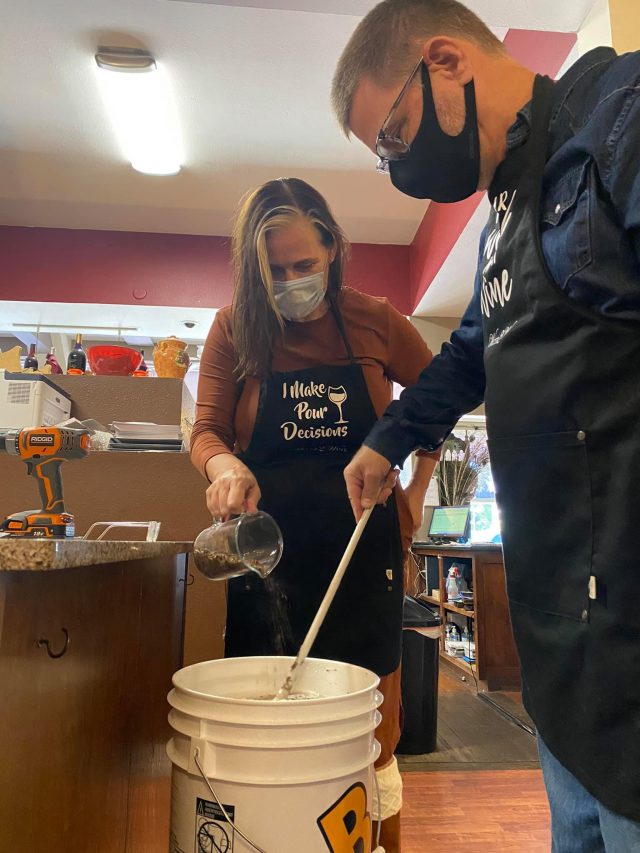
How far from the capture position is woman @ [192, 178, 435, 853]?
3.43 ft

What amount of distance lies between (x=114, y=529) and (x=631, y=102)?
1780 millimetres

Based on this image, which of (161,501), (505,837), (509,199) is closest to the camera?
(509,199)

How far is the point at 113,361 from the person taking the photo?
7.55ft

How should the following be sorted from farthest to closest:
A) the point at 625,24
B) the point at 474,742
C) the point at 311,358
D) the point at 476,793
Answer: the point at 474,742
the point at 476,793
the point at 625,24
the point at 311,358

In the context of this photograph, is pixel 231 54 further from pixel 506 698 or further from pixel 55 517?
pixel 506 698

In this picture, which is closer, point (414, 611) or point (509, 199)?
point (509, 199)

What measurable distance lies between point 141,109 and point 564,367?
2523 millimetres

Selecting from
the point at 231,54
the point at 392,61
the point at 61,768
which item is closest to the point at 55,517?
the point at 61,768

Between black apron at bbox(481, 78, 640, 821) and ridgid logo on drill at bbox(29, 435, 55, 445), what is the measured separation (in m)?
0.64

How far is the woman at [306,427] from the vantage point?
1046 mm

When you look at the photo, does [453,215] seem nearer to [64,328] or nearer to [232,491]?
[232,491]

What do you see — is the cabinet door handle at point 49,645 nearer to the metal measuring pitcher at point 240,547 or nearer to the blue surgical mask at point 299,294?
the metal measuring pitcher at point 240,547

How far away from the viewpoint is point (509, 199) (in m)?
0.69

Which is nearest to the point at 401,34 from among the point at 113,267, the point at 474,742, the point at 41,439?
the point at 41,439
